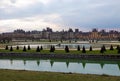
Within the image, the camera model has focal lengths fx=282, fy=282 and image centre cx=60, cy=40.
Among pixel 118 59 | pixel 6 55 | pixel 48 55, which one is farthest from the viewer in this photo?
pixel 6 55

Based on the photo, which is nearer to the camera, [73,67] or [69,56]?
[73,67]

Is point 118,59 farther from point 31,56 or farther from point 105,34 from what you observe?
point 105,34

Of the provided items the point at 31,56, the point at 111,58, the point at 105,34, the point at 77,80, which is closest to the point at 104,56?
the point at 111,58

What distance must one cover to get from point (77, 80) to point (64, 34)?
186 meters

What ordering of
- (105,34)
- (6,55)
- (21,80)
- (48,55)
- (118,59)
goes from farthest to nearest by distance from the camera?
(105,34)
(6,55)
(48,55)
(118,59)
(21,80)

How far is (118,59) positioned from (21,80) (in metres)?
19.9

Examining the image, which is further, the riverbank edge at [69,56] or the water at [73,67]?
the riverbank edge at [69,56]

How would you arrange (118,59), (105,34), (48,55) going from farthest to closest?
(105,34), (48,55), (118,59)

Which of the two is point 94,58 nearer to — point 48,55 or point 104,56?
point 104,56

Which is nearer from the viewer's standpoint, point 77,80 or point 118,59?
point 77,80

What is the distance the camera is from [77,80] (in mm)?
11758

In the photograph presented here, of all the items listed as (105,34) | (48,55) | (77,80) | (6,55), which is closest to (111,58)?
(48,55)

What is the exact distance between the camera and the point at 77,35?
647 feet

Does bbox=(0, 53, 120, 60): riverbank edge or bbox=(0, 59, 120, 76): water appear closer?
bbox=(0, 59, 120, 76): water
